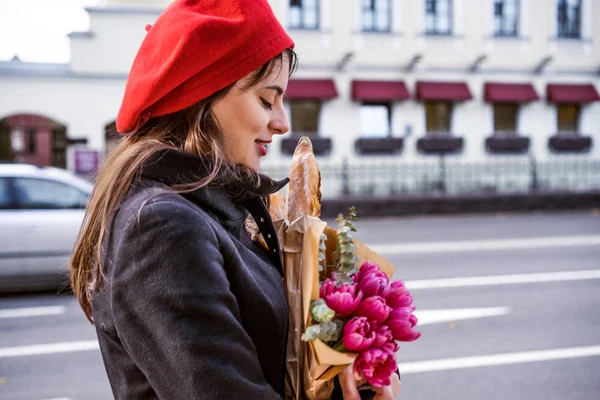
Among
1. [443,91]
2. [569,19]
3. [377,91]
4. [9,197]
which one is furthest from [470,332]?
[569,19]

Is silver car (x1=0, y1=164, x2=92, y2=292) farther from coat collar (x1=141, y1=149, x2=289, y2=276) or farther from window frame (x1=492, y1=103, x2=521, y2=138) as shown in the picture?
window frame (x1=492, y1=103, x2=521, y2=138)

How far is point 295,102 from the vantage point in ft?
62.2

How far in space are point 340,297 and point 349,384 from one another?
21cm

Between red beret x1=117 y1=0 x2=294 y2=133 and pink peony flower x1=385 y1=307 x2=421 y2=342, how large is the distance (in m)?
0.67

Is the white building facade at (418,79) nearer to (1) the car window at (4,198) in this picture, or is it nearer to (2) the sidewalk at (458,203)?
(2) the sidewalk at (458,203)

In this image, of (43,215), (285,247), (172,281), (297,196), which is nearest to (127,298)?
(172,281)

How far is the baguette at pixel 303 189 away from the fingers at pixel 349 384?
1.41 ft

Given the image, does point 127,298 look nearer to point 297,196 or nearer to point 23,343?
point 297,196

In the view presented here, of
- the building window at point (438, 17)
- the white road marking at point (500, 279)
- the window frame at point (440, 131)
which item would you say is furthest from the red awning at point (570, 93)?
the white road marking at point (500, 279)

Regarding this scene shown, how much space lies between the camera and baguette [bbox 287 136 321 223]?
1601 mm

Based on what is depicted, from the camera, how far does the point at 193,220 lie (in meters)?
1.16

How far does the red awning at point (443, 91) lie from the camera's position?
19245 millimetres

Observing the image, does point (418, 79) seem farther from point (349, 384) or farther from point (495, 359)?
point (349, 384)

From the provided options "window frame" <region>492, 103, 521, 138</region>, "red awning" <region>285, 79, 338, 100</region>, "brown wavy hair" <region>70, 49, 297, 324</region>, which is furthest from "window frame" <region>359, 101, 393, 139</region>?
→ "brown wavy hair" <region>70, 49, 297, 324</region>
